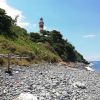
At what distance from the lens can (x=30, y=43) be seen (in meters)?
58.0

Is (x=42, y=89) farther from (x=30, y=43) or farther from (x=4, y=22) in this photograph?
(x=30, y=43)

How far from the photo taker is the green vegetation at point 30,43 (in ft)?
140

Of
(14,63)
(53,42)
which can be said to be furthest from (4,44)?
(53,42)

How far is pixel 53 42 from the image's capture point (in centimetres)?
7819

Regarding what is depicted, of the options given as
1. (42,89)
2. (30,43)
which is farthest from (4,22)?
(42,89)

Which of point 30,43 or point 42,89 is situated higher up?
point 30,43

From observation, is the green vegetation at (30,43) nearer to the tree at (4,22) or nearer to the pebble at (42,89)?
the tree at (4,22)

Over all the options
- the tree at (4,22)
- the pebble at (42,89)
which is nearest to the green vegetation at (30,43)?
the tree at (4,22)

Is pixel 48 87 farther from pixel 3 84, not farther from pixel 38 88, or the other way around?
pixel 3 84

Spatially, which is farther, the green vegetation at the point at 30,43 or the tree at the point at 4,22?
the tree at the point at 4,22

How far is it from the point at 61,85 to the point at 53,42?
179 ft

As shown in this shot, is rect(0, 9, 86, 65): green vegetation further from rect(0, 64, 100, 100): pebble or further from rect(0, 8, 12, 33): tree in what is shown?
rect(0, 64, 100, 100): pebble

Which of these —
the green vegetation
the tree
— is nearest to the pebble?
the green vegetation

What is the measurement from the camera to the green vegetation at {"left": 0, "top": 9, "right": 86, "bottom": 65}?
140 feet
